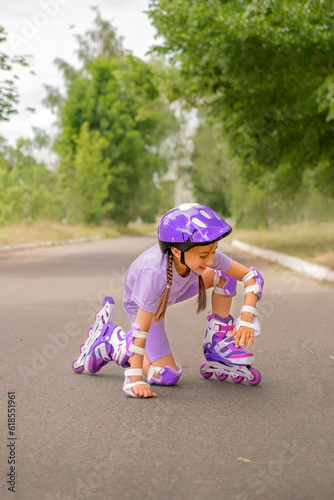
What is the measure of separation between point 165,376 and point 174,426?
883mm

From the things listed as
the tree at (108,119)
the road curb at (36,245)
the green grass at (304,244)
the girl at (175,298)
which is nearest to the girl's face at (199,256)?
the girl at (175,298)

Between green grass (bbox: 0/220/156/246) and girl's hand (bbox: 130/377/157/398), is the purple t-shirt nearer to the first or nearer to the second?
girl's hand (bbox: 130/377/157/398)

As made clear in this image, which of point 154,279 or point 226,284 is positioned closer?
point 154,279

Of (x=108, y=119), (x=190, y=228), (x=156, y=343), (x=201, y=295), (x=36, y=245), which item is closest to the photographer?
(x=190, y=228)

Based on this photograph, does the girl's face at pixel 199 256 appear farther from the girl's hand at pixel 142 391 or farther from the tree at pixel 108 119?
the tree at pixel 108 119

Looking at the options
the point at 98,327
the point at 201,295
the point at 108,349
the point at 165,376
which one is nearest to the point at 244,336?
the point at 201,295

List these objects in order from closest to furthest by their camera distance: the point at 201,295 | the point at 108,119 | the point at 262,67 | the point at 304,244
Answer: the point at 201,295
the point at 262,67
the point at 304,244
the point at 108,119

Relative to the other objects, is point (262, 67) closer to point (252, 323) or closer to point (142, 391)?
point (252, 323)

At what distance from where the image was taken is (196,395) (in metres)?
4.27

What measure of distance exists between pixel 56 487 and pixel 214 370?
2.12 m

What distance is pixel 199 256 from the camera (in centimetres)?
407

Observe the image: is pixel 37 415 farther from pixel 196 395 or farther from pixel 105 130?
pixel 105 130

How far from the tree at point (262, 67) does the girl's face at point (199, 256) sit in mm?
8612

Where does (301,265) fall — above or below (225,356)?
below
